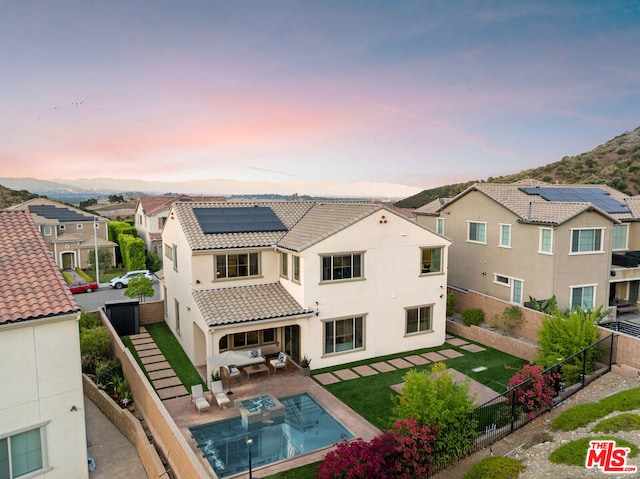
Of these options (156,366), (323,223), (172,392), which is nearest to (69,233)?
(156,366)

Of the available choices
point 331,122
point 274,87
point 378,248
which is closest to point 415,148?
point 331,122

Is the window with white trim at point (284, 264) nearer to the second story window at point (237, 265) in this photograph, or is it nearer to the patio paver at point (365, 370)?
the second story window at point (237, 265)

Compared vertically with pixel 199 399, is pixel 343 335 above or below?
above

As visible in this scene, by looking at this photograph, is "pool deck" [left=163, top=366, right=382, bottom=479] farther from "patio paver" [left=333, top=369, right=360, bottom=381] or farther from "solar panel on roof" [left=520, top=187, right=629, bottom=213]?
"solar panel on roof" [left=520, top=187, right=629, bottom=213]

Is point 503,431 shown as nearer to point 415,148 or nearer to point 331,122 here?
point 331,122

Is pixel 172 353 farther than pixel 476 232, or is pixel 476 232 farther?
pixel 476 232

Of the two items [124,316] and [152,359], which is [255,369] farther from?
[124,316]

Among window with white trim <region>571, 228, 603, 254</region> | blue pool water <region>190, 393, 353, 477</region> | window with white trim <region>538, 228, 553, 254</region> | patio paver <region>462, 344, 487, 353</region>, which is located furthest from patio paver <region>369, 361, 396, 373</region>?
window with white trim <region>571, 228, 603, 254</region>
